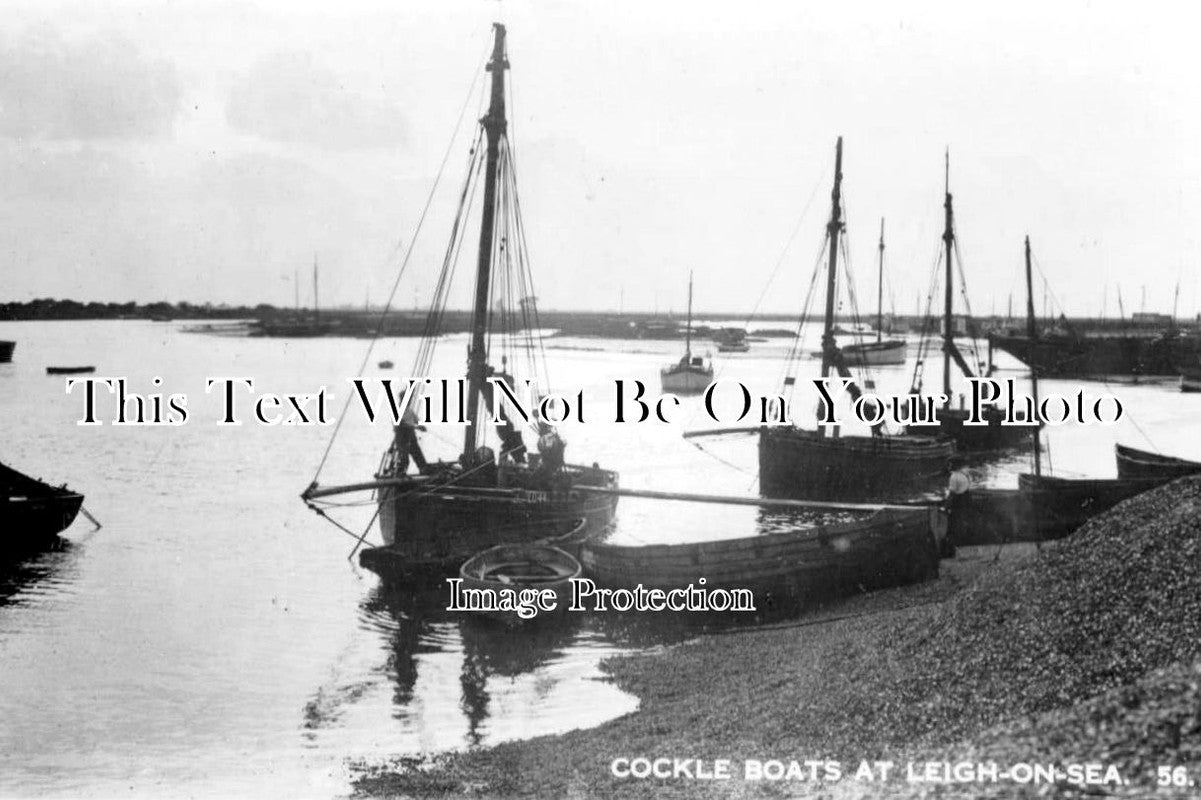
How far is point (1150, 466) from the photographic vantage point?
26109mm

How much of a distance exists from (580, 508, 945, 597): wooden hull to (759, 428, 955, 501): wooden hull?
10.4m

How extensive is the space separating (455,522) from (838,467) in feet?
43.2

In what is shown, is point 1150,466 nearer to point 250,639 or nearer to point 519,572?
point 519,572

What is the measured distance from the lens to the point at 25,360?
8131cm

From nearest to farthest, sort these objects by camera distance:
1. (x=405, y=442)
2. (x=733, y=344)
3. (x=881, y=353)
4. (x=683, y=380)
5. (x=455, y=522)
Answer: (x=455, y=522)
(x=405, y=442)
(x=683, y=380)
(x=881, y=353)
(x=733, y=344)

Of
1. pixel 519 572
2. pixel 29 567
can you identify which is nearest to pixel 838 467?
pixel 519 572

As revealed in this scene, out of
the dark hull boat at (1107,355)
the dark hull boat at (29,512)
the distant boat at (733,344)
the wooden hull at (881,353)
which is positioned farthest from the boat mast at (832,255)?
the distant boat at (733,344)

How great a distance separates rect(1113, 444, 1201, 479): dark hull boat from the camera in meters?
24.8

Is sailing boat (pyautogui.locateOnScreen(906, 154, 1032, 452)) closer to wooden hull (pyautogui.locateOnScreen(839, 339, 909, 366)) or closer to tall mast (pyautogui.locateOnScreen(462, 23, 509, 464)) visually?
tall mast (pyautogui.locateOnScreen(462, 23, 509, 464))

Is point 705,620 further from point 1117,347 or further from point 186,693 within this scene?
point 1117,347

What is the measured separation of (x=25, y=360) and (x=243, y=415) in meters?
28.6

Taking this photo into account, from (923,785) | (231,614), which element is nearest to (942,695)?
(923,785)

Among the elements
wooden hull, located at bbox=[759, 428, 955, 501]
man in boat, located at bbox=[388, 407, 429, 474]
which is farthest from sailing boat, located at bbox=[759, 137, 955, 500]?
man in boat, located at bbox=[388, 407, 429, 474]

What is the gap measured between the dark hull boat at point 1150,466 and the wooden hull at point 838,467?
6.21 m
